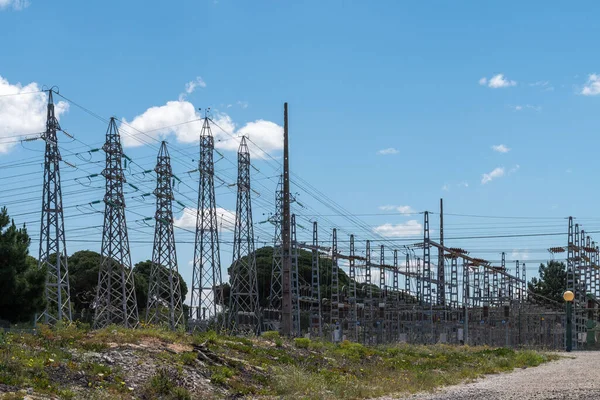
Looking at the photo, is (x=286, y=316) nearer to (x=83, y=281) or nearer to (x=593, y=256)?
(x=593, y=256)

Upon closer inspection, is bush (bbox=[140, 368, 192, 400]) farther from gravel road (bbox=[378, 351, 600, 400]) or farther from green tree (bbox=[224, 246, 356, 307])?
green tree (bbox=[224, 246, 356, 307])

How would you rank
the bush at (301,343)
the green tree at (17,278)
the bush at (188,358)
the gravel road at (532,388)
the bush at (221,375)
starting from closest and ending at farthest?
the gravel road at (532,388)
the bush at (221,375)
the bush at (188,358)
the bush at (301,343)
the green tree at (17,278)

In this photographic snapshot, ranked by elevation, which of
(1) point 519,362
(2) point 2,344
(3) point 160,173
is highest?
(3) point 160,173

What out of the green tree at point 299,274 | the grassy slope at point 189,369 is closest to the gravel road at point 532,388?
the grassy slope at point 189,369

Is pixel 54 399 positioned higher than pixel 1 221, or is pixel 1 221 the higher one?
pixel 1 221

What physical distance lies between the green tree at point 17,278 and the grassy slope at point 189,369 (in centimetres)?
1515

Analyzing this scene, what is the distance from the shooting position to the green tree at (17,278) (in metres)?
36.9

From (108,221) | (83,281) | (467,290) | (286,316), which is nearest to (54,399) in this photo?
(286,316)

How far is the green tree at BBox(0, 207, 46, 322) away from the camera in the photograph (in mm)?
36938

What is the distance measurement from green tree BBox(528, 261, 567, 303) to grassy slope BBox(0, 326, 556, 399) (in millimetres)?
64969

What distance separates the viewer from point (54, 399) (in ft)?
48.3

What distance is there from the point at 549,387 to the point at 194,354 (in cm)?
898

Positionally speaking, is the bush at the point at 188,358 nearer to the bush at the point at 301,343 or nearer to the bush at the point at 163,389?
the bush at the point at 163,389

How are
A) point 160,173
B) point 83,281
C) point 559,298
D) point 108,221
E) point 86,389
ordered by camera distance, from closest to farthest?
point 86,389, point 108,221, point 160,173, point 83,281, point 559,298
